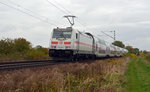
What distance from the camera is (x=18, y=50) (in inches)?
1225

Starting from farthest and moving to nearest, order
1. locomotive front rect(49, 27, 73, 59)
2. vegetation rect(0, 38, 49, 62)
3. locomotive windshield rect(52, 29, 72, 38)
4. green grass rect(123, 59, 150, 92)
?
vegetation rect(0, 38, 49, 62), locomotive windshield rect(52, 29, 72, 38), locomotive front rect(49, 27, 73, 59), green grass rect(123, 59, 150, 92)

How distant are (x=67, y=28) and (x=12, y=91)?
43.5ft

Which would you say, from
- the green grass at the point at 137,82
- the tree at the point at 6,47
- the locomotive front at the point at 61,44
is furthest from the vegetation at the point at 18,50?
the green grass at the point at 137,82

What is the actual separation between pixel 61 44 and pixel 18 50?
625 inches

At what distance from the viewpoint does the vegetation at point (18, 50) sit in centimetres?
2562

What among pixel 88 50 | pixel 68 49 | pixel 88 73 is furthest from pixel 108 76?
pixel 88 50

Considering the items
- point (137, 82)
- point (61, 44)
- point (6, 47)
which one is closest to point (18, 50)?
point (6, 47)

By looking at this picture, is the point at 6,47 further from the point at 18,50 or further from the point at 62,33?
the point at 62,33

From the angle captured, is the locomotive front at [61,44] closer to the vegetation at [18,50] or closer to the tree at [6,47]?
the vegetation at [18,50]

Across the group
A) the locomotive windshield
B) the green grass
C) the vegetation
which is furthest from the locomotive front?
the vegetation

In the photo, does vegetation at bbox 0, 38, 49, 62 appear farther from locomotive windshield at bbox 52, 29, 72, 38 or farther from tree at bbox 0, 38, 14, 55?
locomotive windshield at bbox 52, 29, 72, 38

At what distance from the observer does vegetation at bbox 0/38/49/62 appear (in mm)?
25619

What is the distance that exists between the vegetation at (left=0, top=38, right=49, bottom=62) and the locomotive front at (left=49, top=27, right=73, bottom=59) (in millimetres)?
7911

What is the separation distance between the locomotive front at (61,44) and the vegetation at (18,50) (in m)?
7.91
